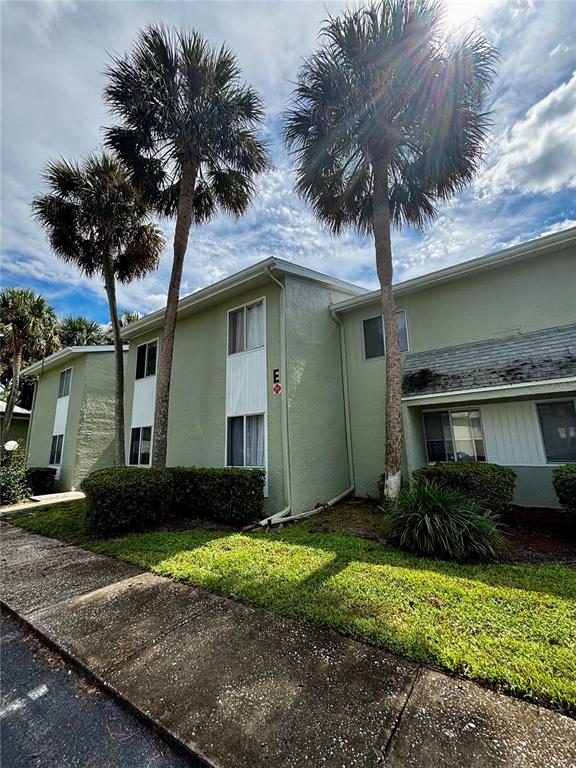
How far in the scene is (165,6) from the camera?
7199 mm

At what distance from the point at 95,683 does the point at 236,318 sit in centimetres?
888

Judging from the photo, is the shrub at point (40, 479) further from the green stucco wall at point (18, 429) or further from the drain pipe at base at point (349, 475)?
the drain pipe at base at point (349, 475)

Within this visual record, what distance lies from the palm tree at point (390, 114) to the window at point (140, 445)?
870 centimetres

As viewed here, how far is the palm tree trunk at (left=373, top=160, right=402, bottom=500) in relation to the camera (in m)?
7.86

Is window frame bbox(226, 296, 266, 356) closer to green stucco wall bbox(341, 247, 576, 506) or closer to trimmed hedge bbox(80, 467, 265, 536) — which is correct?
trimmed hedge bbox(80, 467, 265, 536)

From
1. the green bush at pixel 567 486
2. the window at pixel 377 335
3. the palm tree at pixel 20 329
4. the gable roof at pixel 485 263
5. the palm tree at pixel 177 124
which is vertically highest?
the palm tree at pixel 177 124

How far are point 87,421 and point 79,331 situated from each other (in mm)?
12176

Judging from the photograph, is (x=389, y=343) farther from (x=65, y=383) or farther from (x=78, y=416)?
(x=65, y=383)

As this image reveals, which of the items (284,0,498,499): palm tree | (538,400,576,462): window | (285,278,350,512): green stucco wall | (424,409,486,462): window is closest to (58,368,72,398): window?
(285,278,350,512): green stucco wall

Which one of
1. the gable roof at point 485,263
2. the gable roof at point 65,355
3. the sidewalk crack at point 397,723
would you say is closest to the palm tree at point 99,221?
the gable roof at point 65,355

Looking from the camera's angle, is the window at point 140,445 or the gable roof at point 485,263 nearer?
the gable roof at point 485,263

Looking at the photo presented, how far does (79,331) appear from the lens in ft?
80.0

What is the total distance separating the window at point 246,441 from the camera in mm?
9148

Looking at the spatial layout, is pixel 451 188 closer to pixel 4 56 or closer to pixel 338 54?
pixel 338 54
